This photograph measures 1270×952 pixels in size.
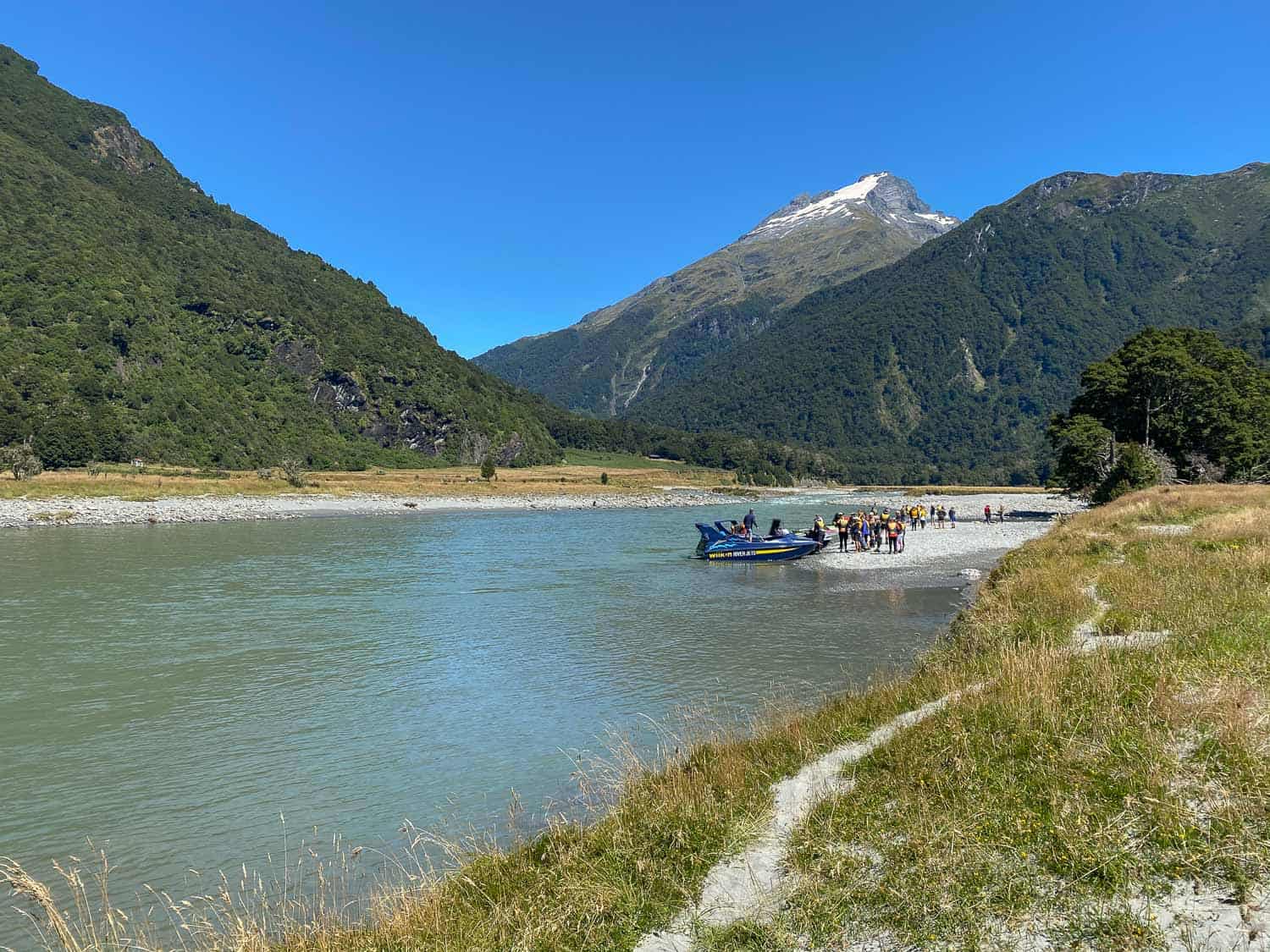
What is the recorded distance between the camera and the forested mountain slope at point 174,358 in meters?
117

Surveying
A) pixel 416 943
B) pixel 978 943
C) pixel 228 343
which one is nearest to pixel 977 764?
pixel 978 943

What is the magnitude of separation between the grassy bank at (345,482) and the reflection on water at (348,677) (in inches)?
1764

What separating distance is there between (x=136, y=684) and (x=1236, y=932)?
19.6 metres

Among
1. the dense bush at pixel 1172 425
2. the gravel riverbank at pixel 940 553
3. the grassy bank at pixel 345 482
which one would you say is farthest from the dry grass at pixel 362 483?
the dense bush at pixel 1172 425

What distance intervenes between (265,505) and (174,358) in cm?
8182

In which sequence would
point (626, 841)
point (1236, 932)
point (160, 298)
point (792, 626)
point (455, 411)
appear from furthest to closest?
point (455, 411), point (160, 298), point (792, 626), point (626, 841), point (1236, 932)

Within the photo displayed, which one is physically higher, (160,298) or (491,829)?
(160,298)

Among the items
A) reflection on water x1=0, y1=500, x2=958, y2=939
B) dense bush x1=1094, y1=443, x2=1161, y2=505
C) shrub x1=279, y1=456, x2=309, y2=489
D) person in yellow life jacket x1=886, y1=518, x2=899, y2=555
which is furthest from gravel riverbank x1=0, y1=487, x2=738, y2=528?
dense bush x1=1094, y1=443, x2=1161, y2=505

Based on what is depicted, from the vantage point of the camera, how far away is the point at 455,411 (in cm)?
18400

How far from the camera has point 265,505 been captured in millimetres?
79812

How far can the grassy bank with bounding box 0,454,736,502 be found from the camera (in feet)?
255

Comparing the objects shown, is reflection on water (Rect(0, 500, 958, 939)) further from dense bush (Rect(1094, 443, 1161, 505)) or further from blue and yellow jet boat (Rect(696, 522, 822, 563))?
dense bush (Rect(1094, 443, 1161, 505))

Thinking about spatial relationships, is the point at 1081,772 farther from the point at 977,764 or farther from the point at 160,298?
the point at 160,298

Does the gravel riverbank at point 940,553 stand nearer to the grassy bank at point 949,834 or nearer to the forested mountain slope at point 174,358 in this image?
the grassy bank at point 949,834
